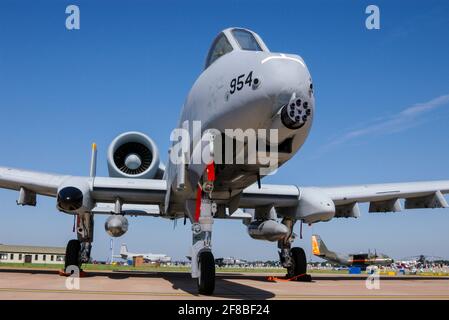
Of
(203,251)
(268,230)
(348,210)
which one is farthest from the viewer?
(348,210)

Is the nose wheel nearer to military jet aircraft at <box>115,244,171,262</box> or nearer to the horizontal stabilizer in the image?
the horizontal stabilizer

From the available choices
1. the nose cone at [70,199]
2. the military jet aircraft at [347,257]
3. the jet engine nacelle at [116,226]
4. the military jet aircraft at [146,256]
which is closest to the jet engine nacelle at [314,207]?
the jet engine nacelle at [116,226]

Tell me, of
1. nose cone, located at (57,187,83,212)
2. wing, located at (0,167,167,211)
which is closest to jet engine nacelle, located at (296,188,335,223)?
wing, located at (0,167,167,211)

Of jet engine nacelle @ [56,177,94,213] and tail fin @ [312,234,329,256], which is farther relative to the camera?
tail fin @ [312,234,329,256]

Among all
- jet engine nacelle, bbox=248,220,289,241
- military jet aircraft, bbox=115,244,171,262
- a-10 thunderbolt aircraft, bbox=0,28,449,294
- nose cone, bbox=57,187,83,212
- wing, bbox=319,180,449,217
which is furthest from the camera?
military jet aircraft, bbox=115,244,171,262

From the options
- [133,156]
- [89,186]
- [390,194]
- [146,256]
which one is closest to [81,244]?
[89,186]

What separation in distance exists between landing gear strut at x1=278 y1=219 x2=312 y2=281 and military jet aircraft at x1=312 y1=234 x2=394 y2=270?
40373 millimetres

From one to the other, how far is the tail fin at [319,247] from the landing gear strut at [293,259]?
40653 millimetres

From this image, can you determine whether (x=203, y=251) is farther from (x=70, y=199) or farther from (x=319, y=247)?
(x=319, y=247)

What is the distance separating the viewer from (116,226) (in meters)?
14.9

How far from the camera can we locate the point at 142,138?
18141 mm

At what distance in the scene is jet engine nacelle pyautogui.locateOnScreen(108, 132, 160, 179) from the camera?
58.3 feet

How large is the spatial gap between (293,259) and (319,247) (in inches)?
1611
